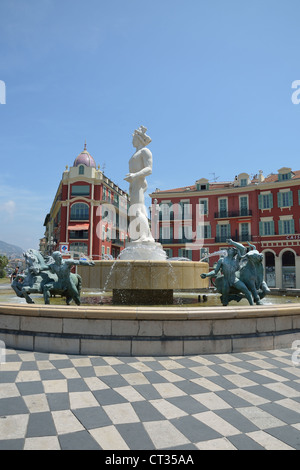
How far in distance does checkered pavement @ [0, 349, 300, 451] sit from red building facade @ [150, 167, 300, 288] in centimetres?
3018

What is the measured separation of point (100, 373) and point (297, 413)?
7.56 ft

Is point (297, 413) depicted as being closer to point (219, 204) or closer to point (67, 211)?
point (219, 204)

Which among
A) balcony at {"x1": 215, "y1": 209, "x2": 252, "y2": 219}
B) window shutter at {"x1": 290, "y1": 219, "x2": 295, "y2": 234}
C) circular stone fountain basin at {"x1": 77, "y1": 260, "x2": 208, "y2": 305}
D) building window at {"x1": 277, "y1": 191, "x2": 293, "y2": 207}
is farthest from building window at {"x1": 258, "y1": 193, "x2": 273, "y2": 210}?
circular stone fountain basin at {"x1": 77, "y1": 260, "x2": 208, "y2": 305}

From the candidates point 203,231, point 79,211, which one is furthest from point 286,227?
point 79,211

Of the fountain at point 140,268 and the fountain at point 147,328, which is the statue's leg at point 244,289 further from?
the fountain at point 140,268

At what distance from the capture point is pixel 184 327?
497 cm

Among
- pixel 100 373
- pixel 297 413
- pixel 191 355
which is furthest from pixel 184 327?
pixel 297 413

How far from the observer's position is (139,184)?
11133 millimetres

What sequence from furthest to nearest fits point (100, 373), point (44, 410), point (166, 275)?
point (166, 275) → point (100, 373) → point (44, 410)

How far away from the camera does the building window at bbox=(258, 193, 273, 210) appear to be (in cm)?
3573

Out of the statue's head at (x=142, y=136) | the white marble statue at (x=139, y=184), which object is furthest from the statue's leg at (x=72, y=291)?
the statue's head at (x=142, y=136)

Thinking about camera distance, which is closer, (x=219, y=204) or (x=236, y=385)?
(x=236, y=385)

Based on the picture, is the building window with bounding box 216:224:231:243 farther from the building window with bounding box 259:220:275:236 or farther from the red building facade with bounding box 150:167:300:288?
the building window with bounding box 259:220:275:236

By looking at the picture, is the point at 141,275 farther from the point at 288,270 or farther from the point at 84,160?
the point at 84,160
